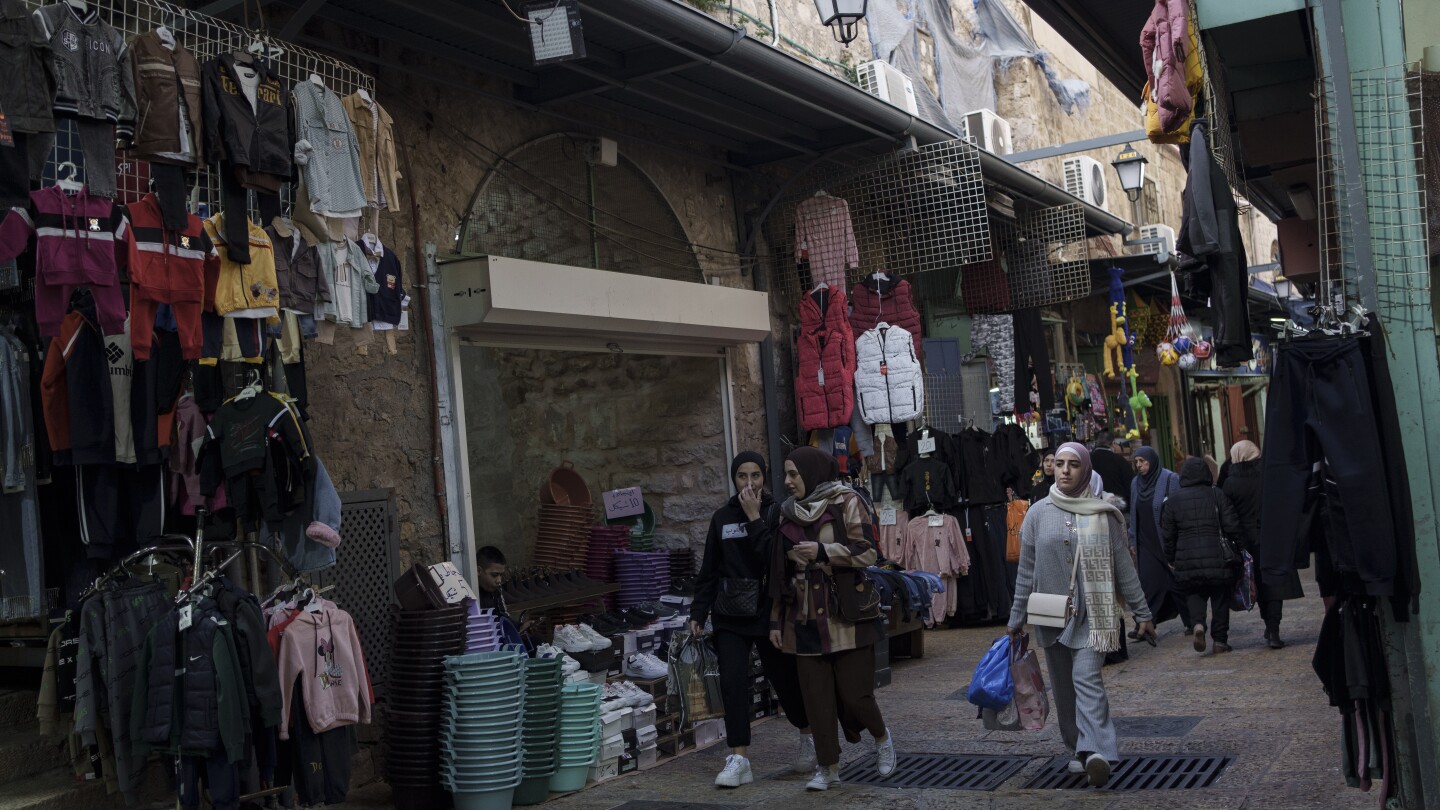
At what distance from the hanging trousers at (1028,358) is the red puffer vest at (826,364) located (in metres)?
4.04

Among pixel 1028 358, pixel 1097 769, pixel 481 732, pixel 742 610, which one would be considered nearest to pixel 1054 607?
pixel 1097 769

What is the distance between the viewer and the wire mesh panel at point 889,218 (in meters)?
10.7

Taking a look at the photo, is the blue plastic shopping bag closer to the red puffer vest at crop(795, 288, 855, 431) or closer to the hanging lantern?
the red puffer vest at crop(795, 288, 855, 431)

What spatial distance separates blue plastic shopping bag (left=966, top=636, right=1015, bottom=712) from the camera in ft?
20.1

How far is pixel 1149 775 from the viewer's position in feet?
20.2

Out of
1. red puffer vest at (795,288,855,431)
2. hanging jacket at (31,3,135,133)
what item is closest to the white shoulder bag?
hanging jacket at (31,3,135,133)

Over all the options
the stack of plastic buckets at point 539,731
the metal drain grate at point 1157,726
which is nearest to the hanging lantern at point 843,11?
the metal drain grate at point 1157,726

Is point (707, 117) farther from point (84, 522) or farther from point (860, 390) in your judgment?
point (84, 522)

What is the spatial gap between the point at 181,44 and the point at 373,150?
1023 millimetres

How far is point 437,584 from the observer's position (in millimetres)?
6801

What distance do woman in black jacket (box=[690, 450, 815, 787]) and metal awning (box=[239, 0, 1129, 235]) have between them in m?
2.85

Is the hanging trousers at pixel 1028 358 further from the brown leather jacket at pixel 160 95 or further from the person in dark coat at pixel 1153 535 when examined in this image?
the brown leather jacket at pixel 160 95

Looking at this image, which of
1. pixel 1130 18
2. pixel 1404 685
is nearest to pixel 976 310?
pixel 1130 18

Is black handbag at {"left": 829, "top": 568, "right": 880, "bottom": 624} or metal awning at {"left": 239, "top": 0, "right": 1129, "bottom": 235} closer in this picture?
black handbag at {"left": 829, "top": 568, "right": 880, "bottom": 624}
